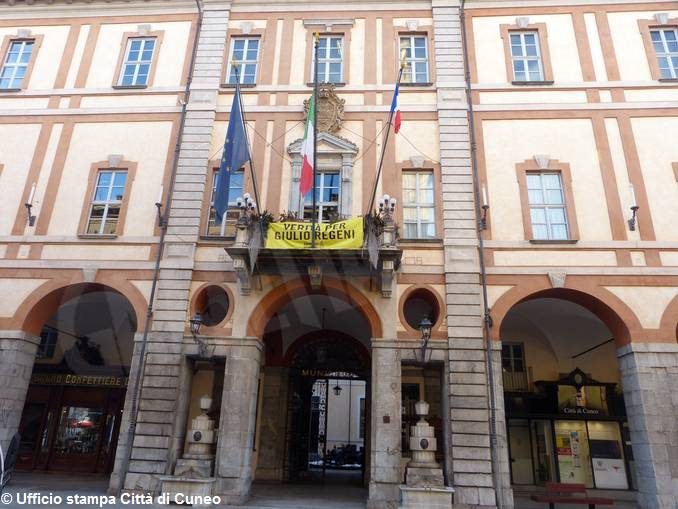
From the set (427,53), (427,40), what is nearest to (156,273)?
(427,53)

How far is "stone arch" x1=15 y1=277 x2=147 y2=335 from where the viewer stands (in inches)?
551

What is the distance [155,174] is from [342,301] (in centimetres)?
668

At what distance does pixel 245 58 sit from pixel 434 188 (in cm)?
762

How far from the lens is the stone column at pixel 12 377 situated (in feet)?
44.1

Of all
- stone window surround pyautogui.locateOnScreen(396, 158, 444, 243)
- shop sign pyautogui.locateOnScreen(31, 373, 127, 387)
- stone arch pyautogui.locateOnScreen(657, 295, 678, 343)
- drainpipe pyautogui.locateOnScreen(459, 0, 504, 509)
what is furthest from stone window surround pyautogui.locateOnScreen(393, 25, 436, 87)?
shop sign pyautogui.locateOnScreen(31, 373, 127, 387)

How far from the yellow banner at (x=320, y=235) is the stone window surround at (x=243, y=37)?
5.84m

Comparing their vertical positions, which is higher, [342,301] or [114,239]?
[114,239]

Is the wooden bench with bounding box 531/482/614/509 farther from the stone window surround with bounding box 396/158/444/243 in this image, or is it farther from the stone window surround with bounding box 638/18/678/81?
the stone window surround with bounding box 638/18/678/81

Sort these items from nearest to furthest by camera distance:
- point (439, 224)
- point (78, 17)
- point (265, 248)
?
point (265, 248) < point (439, 224) < point (78, 17)

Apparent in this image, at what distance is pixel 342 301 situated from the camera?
1496 cm

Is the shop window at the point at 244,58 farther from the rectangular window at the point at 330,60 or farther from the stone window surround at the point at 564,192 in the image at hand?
the stone window surround at the point at 564,192

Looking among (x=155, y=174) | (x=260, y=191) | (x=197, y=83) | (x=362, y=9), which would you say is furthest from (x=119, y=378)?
(x=362, y=9)

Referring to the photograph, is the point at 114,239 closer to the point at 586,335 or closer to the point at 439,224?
the point at 439,224

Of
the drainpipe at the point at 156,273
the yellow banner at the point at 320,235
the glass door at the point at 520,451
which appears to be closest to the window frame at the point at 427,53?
the yellow banner at the point at 320,235
